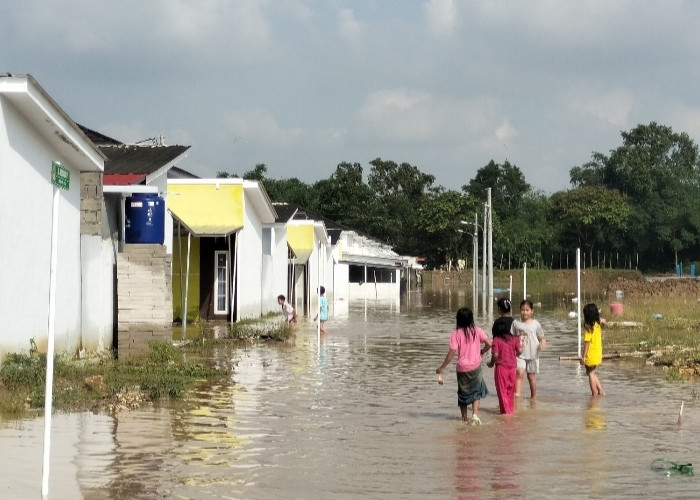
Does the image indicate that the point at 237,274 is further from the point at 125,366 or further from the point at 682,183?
the point at 682,183

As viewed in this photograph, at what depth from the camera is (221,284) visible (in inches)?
1280

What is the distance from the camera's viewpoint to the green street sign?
7605 mm

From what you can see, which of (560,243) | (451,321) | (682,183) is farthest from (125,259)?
(682,183)

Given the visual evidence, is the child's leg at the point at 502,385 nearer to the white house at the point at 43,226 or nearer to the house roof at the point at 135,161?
the white house at the point at 43,226

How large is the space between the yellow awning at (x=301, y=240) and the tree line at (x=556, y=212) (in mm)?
46218

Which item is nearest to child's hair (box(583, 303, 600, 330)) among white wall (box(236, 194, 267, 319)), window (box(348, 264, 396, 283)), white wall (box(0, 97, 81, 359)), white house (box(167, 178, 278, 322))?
white wall (box(0, 97, 81, 359))

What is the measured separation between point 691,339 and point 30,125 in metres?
14.7

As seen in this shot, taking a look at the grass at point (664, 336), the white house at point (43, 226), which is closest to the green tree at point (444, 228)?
the grass at point (664, 336)

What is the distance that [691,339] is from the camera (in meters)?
23.0

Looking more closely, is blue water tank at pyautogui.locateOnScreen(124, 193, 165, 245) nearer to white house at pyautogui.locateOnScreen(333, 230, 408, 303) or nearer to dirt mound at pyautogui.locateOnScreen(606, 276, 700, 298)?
dirt mound at pyautogui.locateOnScreen(606, 276, 700, 298)

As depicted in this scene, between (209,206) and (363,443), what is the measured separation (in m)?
19.0

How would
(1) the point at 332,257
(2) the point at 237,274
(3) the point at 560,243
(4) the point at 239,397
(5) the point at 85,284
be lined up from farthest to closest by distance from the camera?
Answer: (3) the point at 560,243 < (1) the point at 332,257 < (2) the point at 237,274 < (5) the point at 85,284 < (4) the point at 239,397

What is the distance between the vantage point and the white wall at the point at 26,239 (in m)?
14.0

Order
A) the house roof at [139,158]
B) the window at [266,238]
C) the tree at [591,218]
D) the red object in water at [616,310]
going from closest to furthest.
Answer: the house roof at [139,158]
the red object in water at [616,310]
the window at [266,238]
the tree at [591,218]
